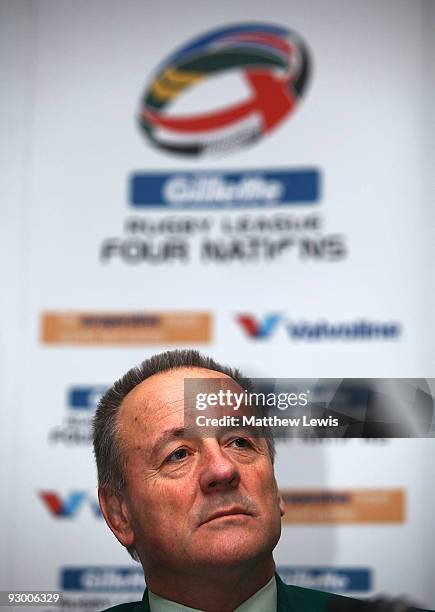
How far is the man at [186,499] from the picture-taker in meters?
0.66

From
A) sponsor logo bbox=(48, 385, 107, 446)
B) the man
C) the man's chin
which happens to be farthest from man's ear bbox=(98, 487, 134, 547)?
sponsor logo bbox=(48, 385, 107, 446)

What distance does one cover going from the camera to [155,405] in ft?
2.39

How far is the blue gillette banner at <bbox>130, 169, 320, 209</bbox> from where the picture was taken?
1.83 m

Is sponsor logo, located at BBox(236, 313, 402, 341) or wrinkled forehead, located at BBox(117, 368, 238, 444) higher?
sponsor logo, located at BBox(236, 313, 402, 341)

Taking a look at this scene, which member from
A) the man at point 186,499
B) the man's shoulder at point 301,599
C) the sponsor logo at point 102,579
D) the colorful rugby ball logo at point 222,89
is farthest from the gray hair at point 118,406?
the colorful rugby ball logo at point 222,89

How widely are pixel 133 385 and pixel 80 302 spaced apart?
1.09m

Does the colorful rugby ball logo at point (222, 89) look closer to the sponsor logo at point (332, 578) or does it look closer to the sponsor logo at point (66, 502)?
the sponsor logo at point (66, 502)

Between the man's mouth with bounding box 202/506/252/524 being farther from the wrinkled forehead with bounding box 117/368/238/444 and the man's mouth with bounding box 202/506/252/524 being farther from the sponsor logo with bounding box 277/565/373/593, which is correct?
the sponsor logo with bounding box 277/565/373/593

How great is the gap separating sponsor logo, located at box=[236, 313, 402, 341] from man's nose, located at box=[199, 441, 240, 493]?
111 cm

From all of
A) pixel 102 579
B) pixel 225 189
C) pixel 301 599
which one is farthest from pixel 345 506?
pixel 301 599

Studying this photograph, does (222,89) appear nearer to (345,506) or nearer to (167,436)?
(345,506)

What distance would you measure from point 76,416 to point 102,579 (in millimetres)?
370

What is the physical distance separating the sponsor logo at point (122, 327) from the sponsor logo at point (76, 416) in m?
0.12

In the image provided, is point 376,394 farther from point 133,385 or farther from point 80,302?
point 80,302
